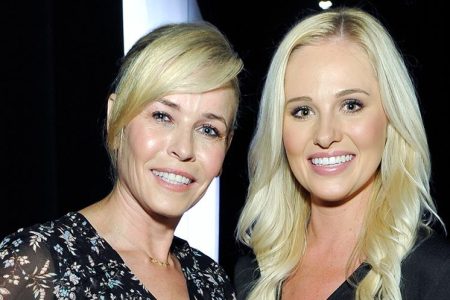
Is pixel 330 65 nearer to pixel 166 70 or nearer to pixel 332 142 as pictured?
pixel 332 142

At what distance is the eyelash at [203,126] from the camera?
1.99 meters

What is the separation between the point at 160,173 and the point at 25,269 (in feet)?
1.50

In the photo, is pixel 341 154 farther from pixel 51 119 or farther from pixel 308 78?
pixel 51 119

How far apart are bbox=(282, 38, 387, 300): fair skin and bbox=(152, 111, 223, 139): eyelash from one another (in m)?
0.30

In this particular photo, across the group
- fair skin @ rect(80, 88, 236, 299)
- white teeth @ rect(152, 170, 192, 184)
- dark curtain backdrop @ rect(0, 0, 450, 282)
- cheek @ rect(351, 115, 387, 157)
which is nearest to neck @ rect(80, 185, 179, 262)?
fair skin @ rect(80, 88, 236, 299)

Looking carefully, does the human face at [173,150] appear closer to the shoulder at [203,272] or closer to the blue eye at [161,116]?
the blue eye at [161,116]

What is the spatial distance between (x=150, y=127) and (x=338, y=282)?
0.70 metres

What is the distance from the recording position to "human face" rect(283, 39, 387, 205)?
7.13 ft

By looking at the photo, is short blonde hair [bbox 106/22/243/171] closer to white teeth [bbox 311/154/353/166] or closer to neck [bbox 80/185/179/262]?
neck [bbox 80/185/179/262]

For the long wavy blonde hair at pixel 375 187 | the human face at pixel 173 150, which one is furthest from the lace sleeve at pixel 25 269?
the long wavy blonde hair at pixel 375 187

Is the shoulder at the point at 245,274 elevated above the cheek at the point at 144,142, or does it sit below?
below

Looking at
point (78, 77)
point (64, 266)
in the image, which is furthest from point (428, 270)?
point (78, 77)

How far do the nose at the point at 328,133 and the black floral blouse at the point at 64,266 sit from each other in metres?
0.65

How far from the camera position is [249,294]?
2354 mm
